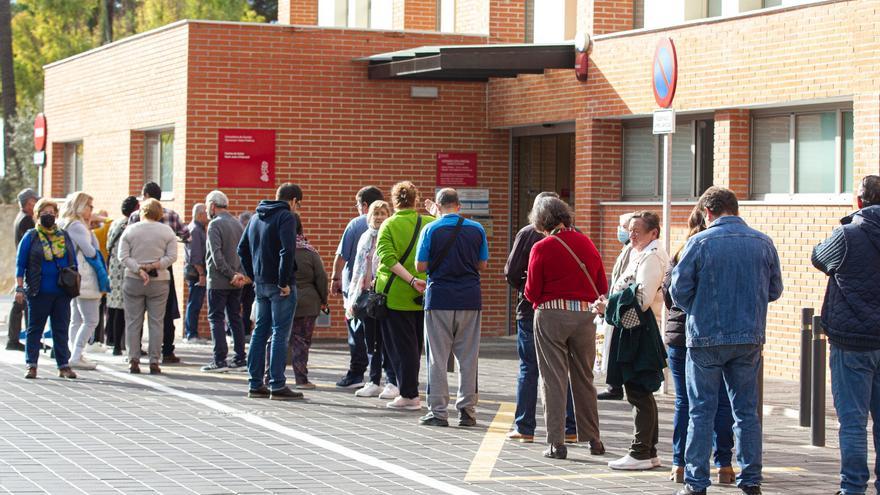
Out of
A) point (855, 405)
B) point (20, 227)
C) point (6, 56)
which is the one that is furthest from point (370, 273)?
point (6, 56)

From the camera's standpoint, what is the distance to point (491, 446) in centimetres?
1105

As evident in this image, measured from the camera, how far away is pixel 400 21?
82.3 ft

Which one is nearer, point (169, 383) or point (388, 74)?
point (169, 383)

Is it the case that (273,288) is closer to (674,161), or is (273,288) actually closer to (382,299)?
(382,299)

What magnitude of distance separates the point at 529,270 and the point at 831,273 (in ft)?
7.66

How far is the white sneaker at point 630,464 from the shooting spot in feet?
33.0

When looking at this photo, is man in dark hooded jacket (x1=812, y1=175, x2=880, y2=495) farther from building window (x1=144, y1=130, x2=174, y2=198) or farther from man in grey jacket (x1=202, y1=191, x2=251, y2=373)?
building window (x1=144, y1=130, x2=174, y2=198)

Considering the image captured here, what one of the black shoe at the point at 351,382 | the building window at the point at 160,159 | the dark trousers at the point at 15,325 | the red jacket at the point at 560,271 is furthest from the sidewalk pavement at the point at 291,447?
the building window at the point at 160,159

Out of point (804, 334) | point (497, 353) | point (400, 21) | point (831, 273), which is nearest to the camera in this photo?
point (831, 273)

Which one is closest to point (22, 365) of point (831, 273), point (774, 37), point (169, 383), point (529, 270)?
point (169, 383)

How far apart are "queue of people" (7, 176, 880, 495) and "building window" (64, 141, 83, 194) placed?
10357 mm

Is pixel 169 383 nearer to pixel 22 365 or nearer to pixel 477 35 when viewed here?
pixel 22 365

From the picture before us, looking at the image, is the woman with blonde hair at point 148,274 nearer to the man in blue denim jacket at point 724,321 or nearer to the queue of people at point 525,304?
the queue of people at point 525,304

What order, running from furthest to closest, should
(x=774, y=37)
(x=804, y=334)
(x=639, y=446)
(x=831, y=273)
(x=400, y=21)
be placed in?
1. (x=400, y=21)
2. (x=774, y=37)
3. (x=804, y=334)
4. (x=639, y=446)
5. (x=831, y=273)
